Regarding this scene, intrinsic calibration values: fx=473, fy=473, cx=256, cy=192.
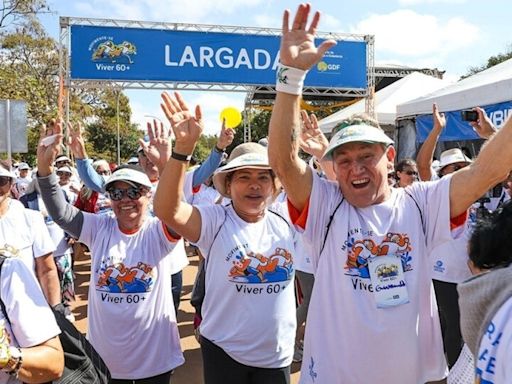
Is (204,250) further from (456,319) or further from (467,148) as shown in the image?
(467,148)

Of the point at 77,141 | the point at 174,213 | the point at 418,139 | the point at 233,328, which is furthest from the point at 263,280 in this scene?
the point at 418,139

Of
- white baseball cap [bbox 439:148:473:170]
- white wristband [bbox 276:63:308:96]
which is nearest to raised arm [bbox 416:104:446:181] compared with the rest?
white baseball cap [bbox 439:148:473:170]

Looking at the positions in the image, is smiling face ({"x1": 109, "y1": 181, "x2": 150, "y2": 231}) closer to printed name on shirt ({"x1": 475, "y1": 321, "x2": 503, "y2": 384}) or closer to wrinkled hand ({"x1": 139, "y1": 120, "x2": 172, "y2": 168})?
wrinkled hand ({"x1": 139, "y1": 120, "x2": 172, "y2": 168})

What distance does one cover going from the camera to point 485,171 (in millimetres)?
1775

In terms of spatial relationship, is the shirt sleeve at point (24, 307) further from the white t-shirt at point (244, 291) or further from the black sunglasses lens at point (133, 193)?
the black sunglasses lens at point (133, 193)

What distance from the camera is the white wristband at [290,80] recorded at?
5.63ft

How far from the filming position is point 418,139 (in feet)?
27.5

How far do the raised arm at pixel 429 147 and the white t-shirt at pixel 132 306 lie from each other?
1910 millimetres

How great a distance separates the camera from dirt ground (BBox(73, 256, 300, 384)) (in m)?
4.17

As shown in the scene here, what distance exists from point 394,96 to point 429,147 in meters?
10.6

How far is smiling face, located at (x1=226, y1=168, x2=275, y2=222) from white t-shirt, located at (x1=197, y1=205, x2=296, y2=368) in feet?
0.25

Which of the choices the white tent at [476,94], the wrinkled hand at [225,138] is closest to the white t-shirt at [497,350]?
the wrinkled hand at [225,138]

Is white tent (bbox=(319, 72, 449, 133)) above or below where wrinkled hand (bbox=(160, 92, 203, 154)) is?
above

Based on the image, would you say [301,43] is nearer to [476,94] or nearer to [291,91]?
[291,91]
